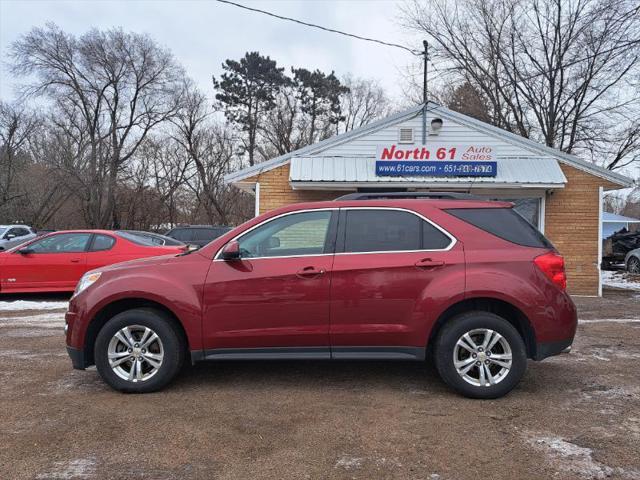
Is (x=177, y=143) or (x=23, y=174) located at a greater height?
(x=177, y=143)

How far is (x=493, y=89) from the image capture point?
2248 cm

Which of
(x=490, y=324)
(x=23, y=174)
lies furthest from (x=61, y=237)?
(x=23, y=174)

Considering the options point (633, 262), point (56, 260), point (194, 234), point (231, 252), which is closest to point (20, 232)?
point (194, 234)

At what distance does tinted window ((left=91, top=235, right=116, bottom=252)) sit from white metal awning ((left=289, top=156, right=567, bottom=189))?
13.1ft

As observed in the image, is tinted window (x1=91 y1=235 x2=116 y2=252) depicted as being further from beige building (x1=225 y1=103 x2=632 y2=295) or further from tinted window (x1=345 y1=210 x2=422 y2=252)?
tinted window (x1=345 y1=210 x2=422 y2=252)

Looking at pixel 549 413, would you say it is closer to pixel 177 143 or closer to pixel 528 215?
pixel 528 215

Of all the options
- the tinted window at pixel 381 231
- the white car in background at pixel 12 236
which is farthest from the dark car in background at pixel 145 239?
the white car in background at pixel 12 236

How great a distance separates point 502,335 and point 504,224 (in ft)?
3.23

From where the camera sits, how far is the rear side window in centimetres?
439

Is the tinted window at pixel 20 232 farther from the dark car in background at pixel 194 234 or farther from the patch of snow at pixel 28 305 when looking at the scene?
the patch of snow at pixel 28 305

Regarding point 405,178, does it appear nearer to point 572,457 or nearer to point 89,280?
point 89,280

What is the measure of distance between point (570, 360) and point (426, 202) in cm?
272

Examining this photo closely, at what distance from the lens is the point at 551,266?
4250 mm

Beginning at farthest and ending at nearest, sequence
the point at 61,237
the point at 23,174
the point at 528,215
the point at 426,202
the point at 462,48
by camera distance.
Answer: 1. the point at 23,174
2. the point at 462,48
3. the point at 528,215
4. the point at 61,237
5. the point at 426,202
